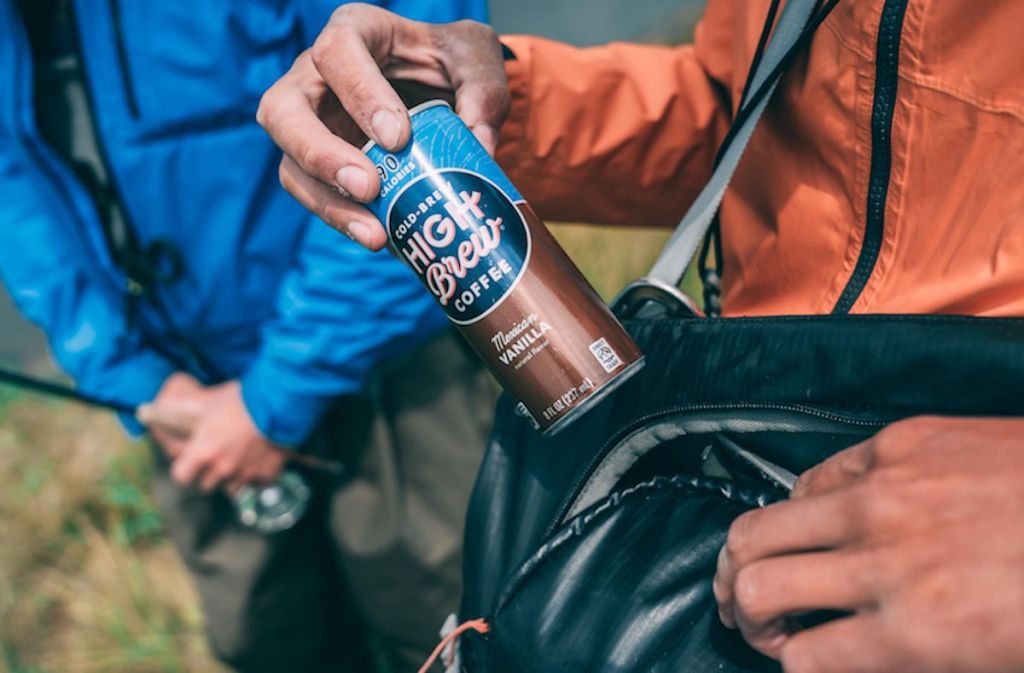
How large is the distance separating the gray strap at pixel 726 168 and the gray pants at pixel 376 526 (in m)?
0.74

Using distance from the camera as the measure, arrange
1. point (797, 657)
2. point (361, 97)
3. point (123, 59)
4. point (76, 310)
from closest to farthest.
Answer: point (797, 657) < point (361, 97) < point (123, 59) < point (76, 310)

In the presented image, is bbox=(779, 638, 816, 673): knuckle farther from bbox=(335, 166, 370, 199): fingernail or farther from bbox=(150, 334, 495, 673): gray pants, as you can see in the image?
bbox=(150, 334, 495, 673): gray pants

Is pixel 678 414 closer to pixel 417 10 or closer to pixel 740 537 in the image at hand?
pixel 740 537

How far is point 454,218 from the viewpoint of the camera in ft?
2.25

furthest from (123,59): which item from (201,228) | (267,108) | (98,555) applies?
(98,555)

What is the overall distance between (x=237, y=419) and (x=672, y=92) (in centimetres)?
88

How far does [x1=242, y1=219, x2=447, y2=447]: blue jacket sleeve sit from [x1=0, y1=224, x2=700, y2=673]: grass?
3.40ft

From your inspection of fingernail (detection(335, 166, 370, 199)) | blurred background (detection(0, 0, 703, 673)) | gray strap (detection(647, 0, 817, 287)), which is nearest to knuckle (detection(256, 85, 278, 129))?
fingernail (detection(335, 166, 370, 199))

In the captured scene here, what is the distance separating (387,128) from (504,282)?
17cm

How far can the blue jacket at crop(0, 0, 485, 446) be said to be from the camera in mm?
1188

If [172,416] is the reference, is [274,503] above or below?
below

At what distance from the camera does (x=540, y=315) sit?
2.26 ft

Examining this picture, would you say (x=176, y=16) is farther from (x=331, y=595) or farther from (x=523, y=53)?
(x=331, y=595)

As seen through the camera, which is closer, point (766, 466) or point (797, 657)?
point (797, 657)
